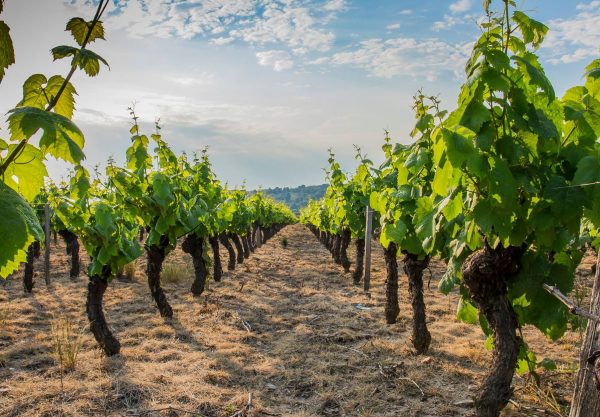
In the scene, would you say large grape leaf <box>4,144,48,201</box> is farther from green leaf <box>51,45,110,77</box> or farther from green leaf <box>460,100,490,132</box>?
green leaf <box>460,100,490,132</box>

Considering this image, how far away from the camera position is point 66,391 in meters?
5.11

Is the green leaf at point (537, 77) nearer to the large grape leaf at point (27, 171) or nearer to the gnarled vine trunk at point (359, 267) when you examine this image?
the large grape leaf at point (27, 171)

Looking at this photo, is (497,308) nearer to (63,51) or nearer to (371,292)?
(63,51)

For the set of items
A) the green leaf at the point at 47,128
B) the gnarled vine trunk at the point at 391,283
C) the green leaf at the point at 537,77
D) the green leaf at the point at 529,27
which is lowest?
the gnarled vine trunk at the point at 391,283

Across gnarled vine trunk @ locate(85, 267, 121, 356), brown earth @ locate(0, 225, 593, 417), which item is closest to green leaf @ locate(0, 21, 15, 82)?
brown earth @ locate(0, 225, 593, 417)

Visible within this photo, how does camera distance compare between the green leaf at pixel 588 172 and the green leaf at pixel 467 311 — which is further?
the green leaf at pixel 467 311

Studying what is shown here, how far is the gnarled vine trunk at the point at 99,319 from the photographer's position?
6558 millimetres

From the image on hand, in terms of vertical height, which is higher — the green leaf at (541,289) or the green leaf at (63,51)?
the green leaf at (63,51)

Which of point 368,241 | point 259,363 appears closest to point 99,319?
point 259,363

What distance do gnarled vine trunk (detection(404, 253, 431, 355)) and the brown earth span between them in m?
0.21

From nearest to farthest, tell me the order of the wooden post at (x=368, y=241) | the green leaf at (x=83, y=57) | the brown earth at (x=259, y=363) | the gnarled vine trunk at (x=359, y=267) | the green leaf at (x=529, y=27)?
the green leaf at (x=83, y=57), the green leaf at (x=529, y=27), the brown earth at (x=259, y=363), the wooden post at (x=368, y=241), the gnarled vine trunk at (x=359, y=267)

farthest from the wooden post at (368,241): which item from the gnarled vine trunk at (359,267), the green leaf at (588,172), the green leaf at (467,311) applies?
the green leaf at (588,172)

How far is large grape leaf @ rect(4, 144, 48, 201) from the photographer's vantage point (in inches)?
60.9

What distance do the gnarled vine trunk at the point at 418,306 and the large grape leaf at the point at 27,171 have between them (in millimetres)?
5572
